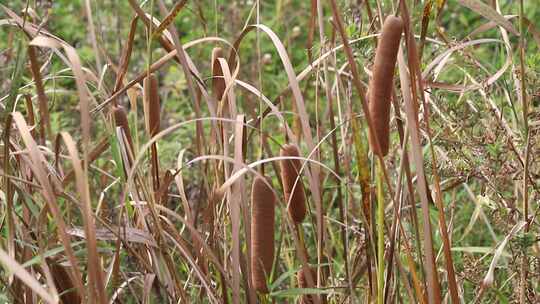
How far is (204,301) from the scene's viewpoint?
1.68 meters

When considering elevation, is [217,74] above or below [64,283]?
above

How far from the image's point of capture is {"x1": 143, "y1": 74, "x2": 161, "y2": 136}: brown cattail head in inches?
54.8

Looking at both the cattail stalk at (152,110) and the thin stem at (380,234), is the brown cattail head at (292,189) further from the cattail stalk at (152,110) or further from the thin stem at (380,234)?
the cattail stalk at (152,110)

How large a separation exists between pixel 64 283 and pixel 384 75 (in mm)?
558

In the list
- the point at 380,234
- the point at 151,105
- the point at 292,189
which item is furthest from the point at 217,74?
the point at 380,234

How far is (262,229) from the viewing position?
1215 millimetres

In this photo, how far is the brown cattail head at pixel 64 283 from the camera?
132 centimetres

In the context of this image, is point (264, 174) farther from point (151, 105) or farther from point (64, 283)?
point (64, 283)

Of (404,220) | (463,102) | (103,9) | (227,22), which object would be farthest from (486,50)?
(463,102)

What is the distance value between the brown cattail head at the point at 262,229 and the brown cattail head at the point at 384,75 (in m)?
0.17

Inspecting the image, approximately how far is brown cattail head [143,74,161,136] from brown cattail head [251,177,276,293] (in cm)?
26

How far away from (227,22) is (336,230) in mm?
1397

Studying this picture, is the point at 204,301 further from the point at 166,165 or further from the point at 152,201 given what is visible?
the point at 166,165

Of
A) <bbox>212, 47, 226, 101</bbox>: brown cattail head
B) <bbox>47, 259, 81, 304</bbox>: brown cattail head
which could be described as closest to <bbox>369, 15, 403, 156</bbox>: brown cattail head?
<bbox>212, 47, 226, 101</bbox>: brown cattail head
